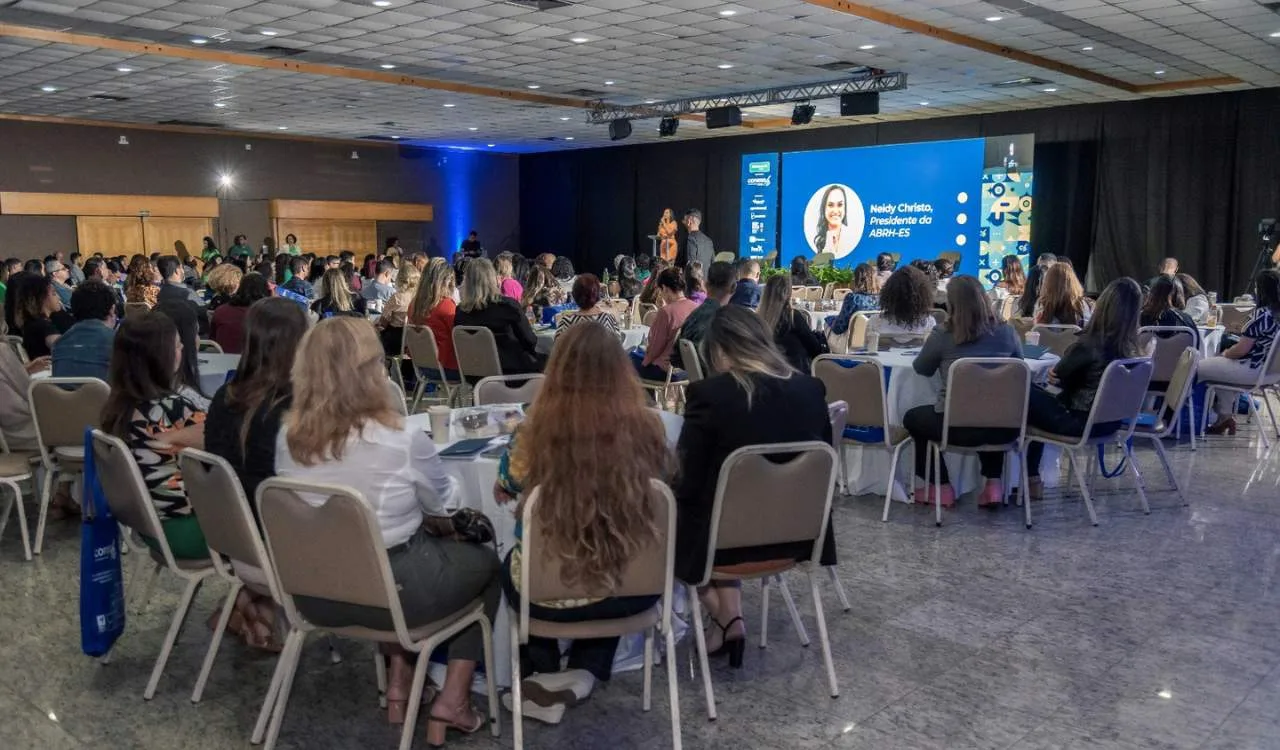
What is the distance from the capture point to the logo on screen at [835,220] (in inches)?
645

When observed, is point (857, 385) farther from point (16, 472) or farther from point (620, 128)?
point (620, 128)

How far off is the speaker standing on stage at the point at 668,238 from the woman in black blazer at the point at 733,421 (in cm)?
1688

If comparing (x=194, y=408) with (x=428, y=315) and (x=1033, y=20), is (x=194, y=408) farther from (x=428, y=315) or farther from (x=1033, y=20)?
(x=1033, y=20)

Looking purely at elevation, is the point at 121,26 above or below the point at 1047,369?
above

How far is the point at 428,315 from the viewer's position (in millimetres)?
7090

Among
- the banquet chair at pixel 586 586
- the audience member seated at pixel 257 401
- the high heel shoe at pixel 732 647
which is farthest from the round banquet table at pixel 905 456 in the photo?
the audience member seated at pixel 257 401

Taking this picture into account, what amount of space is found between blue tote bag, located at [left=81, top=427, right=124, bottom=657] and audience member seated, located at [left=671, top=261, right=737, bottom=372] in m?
3.29

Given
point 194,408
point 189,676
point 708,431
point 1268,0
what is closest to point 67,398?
point 194,408

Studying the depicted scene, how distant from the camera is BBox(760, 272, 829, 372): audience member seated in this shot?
5566 millimetres

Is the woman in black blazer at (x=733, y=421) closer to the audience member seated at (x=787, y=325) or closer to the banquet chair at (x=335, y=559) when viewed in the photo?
the banquet chair at (x=335, y=559)

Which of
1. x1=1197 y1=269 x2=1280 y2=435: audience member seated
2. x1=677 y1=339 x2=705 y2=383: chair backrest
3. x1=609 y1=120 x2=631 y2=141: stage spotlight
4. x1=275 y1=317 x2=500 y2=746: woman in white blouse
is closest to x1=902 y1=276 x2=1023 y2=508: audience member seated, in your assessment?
x1=677 y1=339 x2=705 y2=383: chair backrest

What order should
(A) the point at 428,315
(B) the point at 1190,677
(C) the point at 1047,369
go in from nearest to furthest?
(B) the point at 1190,677 < (C) the point at 1047,369 < (A) the point at 428,315

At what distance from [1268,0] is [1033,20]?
172 cm

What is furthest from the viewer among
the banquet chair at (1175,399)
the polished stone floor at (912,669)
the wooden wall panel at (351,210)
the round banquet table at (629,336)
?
the wooden wall panel at (351,210)
